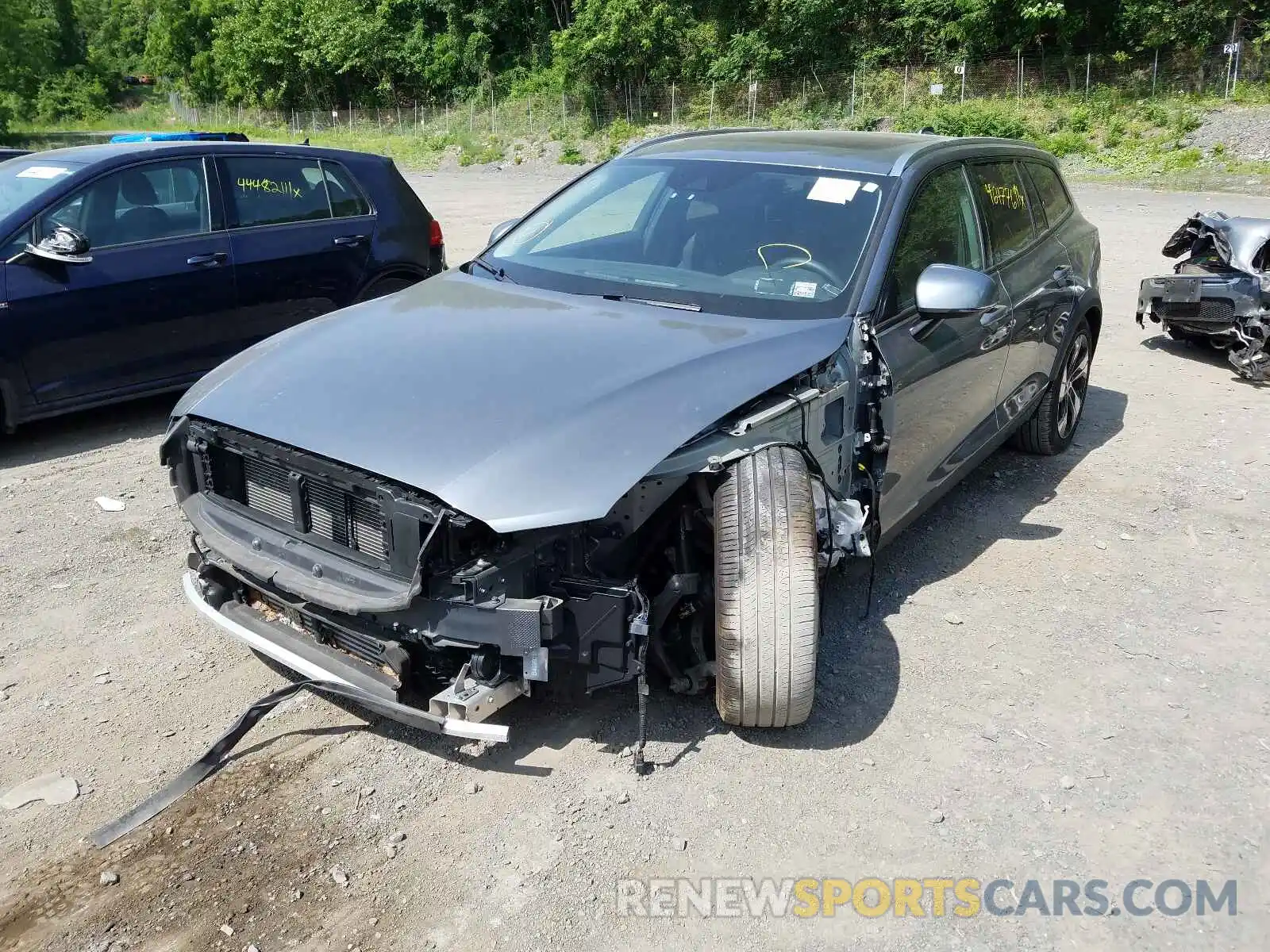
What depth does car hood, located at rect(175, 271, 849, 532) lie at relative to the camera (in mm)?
2848

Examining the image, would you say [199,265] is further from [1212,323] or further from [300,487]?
[1212,323]

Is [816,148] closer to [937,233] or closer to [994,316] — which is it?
[937,233]

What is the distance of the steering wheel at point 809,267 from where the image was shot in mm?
3873

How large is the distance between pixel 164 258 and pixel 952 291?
4.72m

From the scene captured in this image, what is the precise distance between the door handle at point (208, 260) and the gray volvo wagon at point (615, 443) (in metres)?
2.65

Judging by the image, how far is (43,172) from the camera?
623 centimetres

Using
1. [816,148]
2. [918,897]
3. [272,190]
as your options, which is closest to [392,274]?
[272,190]

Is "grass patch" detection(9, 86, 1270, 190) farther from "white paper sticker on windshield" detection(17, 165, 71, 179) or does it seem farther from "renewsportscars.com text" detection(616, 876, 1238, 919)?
"renewsportscars.com text" detection(616, 876, 1238, 919)

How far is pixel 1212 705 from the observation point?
3703mm

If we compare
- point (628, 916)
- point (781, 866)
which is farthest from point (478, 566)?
point (781, 866)

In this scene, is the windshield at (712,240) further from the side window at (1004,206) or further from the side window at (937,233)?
the side window at (1004,206)

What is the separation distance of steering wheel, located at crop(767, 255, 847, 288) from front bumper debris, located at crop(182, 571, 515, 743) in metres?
1.89

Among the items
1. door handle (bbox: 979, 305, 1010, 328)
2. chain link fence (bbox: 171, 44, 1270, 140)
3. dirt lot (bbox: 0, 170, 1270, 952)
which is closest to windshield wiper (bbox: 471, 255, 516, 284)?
dirt lot (bbox: 0, 170, 1270, 952)

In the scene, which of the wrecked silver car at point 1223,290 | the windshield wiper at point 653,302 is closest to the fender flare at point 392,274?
the windshield wiper at point 653,302
